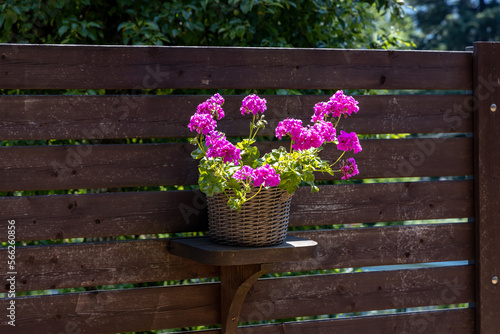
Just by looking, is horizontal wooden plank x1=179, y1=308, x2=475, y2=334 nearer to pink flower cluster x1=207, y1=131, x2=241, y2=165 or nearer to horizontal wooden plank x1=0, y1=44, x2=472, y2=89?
pink flower cluster x1=207, y1=131, x2=241, y2=165

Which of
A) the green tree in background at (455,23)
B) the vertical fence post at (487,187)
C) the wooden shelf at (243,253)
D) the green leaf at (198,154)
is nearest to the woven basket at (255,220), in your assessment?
the wooden shelf at (243,253)

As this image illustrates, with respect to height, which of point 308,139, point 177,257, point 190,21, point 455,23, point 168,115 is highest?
point 455,23

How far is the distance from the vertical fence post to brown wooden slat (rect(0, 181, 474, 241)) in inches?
2.5

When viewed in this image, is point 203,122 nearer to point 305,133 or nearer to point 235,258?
point 305,133

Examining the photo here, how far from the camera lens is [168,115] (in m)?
2.31

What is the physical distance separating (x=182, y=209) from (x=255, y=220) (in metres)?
0.41

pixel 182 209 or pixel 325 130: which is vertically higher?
pixel 325 130

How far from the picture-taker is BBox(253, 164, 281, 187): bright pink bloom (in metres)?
1.93

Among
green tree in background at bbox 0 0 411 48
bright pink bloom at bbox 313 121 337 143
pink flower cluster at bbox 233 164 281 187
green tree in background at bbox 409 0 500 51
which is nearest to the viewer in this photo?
pink flower cluster at bbox 233 164 281 187

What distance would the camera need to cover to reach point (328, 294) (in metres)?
2.46

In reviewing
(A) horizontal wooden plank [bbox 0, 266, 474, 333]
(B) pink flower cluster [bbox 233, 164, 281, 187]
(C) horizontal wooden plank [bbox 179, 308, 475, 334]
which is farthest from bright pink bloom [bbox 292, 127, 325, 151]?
(C) horizontal wooden plank [bbox 179, 308, 475, 334]

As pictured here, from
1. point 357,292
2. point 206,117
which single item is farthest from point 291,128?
point 357,292

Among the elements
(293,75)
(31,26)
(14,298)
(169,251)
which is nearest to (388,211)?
(293,75)

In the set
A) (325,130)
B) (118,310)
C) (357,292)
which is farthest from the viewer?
(357,292)
